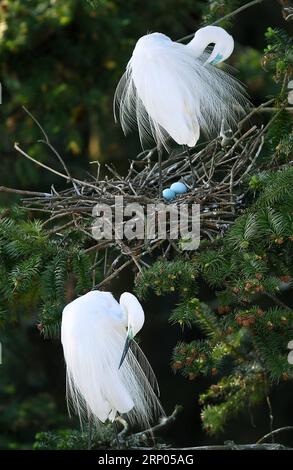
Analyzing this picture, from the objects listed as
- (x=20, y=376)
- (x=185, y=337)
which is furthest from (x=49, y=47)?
(x=185, y=337)

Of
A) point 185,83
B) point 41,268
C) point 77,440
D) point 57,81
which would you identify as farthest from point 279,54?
point 57,81

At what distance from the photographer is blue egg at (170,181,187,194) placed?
9.96ft

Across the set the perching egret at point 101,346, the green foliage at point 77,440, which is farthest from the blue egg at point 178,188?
the green foliage at point 77,440

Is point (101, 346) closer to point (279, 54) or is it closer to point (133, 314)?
point (133, 314)

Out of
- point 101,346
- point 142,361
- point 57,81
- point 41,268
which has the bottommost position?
point 142,361

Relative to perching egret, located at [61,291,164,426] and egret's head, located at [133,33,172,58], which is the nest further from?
egret's head, located at [133,33,172,58]

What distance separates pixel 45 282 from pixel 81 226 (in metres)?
0.25

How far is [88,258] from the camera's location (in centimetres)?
286

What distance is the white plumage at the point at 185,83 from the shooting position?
304cm

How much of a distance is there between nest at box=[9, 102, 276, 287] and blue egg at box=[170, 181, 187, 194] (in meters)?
0.04

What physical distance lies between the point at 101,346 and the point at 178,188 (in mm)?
572

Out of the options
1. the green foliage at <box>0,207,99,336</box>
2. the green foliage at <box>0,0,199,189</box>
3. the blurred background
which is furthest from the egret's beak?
the green foliage at <box>0,0,199,189</box>

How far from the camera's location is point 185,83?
306cm

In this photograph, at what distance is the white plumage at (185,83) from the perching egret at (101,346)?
0.60 meters
